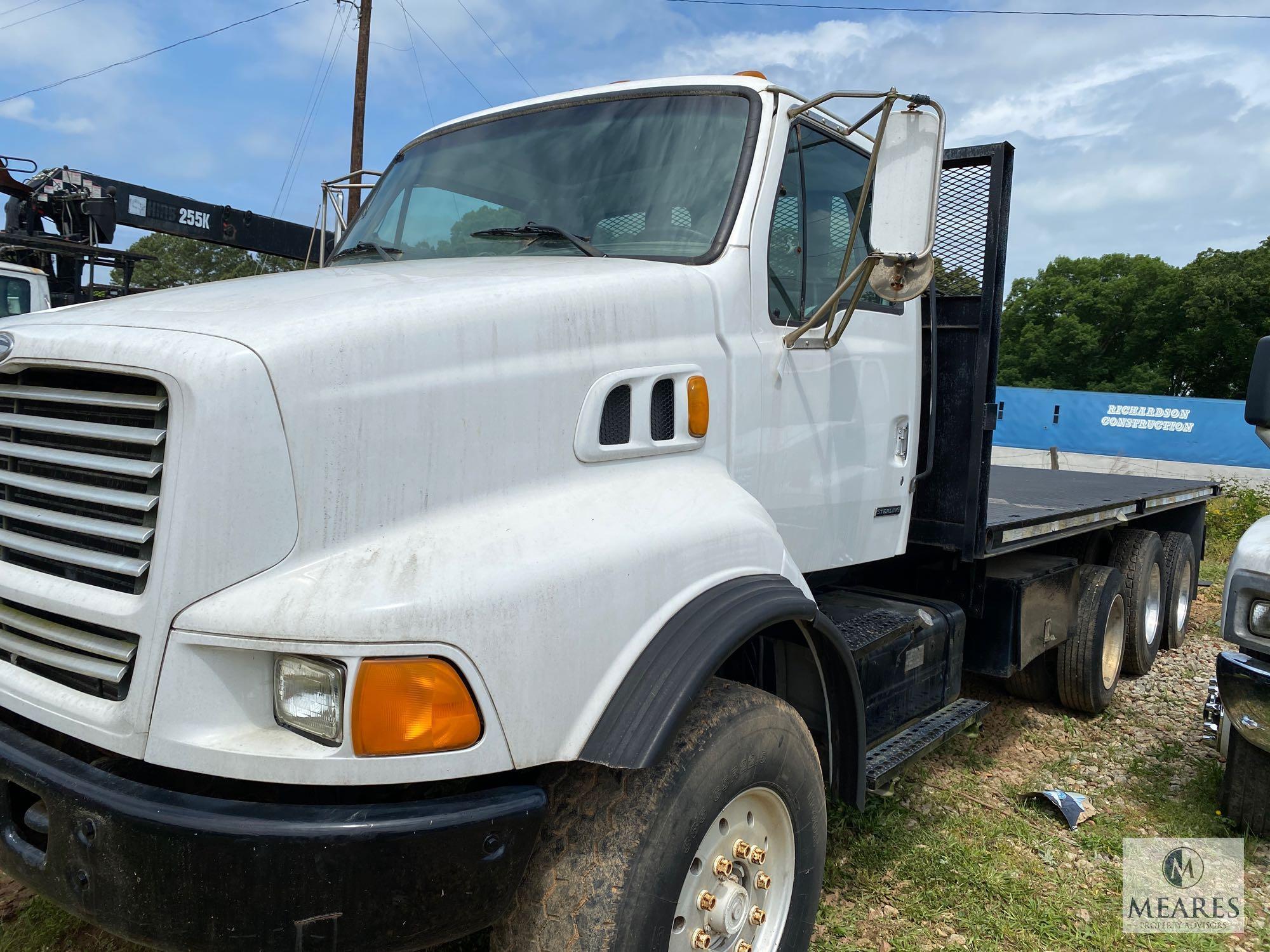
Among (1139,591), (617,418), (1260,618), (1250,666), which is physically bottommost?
(1139,591)

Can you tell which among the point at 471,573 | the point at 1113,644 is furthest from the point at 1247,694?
the point at 471,573

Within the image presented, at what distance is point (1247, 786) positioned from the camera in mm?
4129

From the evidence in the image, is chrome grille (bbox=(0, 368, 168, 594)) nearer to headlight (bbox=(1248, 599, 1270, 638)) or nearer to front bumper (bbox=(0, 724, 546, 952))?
front bumper (bbox=(0, 724, 546, 952))

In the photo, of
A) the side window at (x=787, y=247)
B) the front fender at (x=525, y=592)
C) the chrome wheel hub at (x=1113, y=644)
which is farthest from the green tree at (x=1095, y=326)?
the front fender at (x=525, y=592)

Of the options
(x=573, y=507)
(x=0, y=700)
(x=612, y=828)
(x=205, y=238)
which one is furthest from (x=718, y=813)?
(x=205, y=238)

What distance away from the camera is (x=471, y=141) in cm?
345

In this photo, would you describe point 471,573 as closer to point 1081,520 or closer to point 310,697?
point 310,697

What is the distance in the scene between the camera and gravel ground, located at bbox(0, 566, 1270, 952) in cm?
326

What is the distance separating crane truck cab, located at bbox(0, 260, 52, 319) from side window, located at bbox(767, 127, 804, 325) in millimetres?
9645

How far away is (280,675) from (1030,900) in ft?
9.72

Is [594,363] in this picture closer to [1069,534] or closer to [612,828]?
[612,828]

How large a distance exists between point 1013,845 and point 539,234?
311 cm

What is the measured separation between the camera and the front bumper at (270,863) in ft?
5.76

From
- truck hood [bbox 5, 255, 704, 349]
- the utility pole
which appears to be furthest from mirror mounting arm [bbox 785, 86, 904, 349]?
the utility pole
